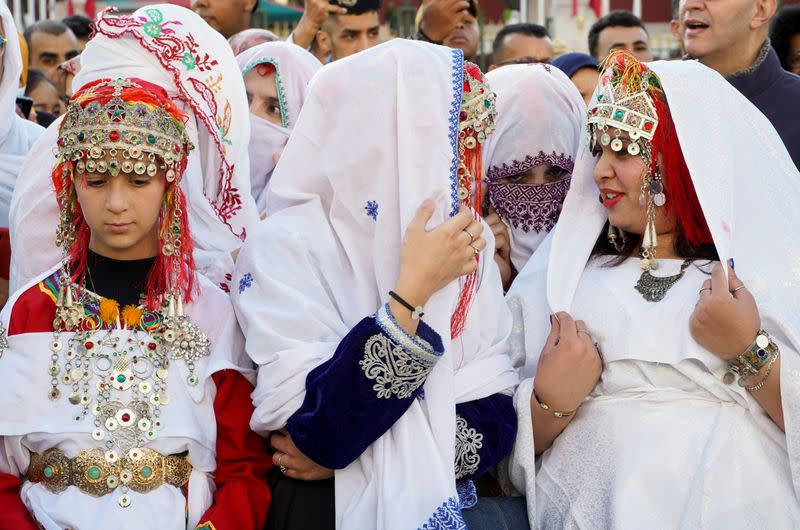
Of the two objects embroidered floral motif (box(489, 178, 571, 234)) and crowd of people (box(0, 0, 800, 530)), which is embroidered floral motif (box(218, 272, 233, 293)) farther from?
embroidered floral motif (box(489, 178, 571, 234))

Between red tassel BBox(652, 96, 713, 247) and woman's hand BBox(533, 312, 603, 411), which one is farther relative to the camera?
red tassel BBox(652, 96, 713, 247)

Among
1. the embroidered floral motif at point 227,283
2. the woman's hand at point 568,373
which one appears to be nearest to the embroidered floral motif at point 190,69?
the embroidered floral motif at point 227,283

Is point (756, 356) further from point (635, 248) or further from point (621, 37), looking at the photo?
point (621, 37)

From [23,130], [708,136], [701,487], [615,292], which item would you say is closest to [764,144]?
[708,136]

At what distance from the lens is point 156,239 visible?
128 inches

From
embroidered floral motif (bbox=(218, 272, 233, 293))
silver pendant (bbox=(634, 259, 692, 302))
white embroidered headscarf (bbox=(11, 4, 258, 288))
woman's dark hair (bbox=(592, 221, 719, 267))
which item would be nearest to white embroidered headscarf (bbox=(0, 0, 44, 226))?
white embroidered headscarf (bbox=(11, 4, 258, 288))

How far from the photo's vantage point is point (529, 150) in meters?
4.20

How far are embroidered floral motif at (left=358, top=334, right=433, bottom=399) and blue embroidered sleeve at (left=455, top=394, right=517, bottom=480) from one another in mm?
330

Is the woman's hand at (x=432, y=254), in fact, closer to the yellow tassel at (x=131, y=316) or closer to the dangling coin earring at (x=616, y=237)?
the dangling coin earring at (x=616, y=237)

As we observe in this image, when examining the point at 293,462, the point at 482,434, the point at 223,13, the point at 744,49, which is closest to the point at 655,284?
the point at 482,434

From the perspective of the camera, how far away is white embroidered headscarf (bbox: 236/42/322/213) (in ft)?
15.7

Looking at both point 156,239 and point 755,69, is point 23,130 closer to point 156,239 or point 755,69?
point 156,239

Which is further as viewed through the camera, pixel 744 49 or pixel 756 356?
pixel 744 49

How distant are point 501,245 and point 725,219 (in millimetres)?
1070
